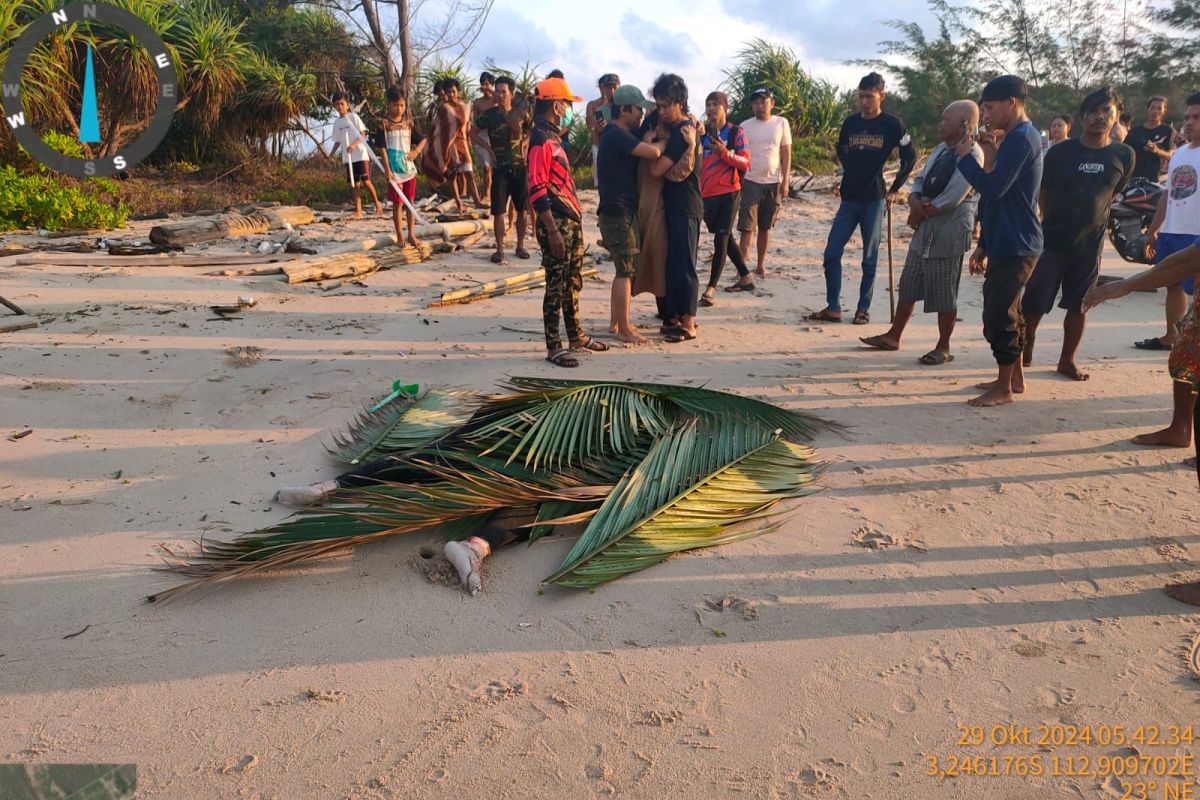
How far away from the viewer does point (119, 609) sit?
266cm

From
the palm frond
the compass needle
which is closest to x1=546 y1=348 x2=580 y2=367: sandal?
the palm frond

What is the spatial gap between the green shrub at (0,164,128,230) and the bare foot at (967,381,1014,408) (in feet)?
31.1

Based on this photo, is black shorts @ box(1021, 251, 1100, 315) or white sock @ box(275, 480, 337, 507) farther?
black shorts @ box(1021, 251, 1100, 315)

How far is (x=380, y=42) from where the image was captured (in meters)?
14.6

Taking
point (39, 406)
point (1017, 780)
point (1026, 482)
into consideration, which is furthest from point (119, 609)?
point (1026, 482)

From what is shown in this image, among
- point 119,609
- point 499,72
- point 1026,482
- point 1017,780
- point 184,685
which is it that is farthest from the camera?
point 499,72

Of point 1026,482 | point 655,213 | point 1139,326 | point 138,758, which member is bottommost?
point 138,758

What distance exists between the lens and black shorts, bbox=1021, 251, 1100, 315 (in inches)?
202

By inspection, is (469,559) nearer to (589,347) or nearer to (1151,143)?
(589,347)

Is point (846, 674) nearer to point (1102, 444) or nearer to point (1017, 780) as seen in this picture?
point (1017, 780)

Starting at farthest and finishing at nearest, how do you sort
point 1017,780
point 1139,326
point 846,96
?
point 846,96 < point 1139,326 < point 1017,780

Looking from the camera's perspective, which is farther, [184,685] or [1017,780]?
[184,685]

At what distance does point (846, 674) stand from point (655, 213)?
4.09 metres

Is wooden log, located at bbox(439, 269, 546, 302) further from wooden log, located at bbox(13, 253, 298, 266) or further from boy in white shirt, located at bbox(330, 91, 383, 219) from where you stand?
boy in white shirt, located at bbox(330, 91, 383, 219)
